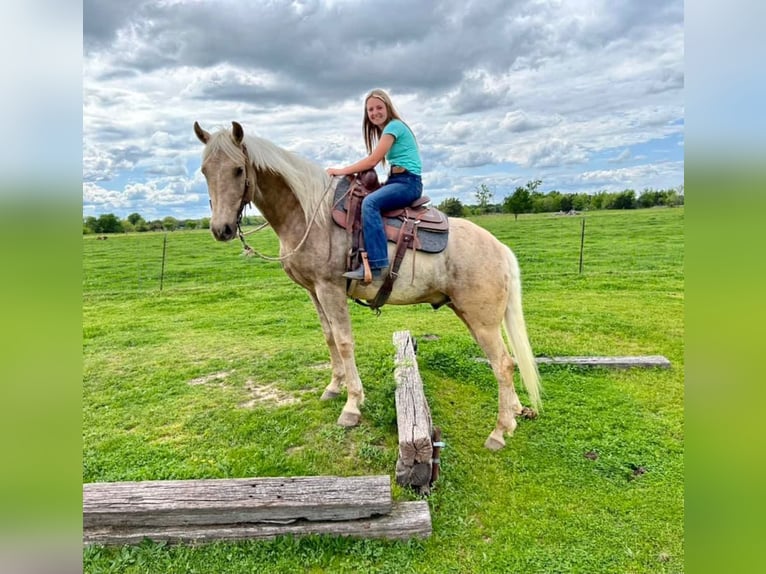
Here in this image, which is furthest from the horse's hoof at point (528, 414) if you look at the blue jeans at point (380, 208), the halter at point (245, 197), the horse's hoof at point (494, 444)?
the halter at point (245, 197)

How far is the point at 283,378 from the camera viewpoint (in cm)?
579

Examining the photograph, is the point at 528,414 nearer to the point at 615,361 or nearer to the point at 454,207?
the point at 615,361

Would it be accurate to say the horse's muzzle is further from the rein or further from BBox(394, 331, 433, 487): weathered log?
BBox(394, 331, 433, 487): weathered log

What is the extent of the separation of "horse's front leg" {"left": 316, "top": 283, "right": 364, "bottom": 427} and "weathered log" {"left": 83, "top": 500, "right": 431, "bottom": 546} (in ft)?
4.73

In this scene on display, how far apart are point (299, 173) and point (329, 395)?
8.41 feet

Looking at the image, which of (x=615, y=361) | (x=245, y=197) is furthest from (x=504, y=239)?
(x=245, y=197)

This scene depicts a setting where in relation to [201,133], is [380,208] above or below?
below

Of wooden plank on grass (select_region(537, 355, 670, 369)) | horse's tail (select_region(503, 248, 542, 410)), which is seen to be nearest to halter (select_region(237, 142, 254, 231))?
horse's tail (select_region(503, 248, 542, 410))

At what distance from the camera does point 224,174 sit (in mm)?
3477

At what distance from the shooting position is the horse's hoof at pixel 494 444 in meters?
4.11

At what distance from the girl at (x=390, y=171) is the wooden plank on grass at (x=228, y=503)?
5.86ft
